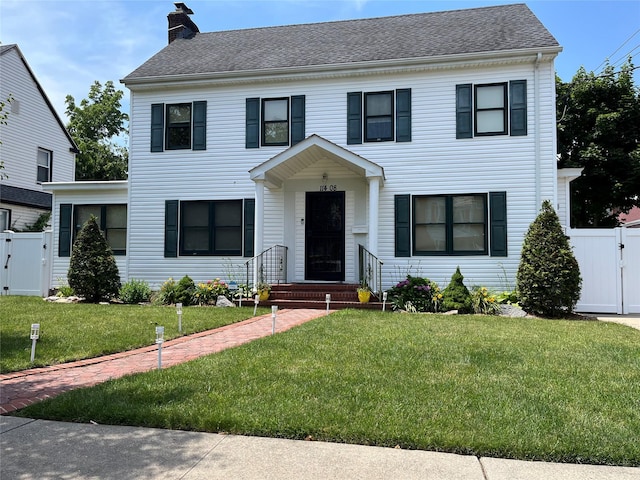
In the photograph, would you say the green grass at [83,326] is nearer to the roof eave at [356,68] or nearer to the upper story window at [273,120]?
the upper story window at [273,120]

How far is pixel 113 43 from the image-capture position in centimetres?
1074

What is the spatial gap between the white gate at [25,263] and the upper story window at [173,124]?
4272 millimetres

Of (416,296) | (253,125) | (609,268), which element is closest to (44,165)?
(253,125)

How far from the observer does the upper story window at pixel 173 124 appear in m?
12.9

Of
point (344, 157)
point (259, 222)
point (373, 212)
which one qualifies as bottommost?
point (259, 222)

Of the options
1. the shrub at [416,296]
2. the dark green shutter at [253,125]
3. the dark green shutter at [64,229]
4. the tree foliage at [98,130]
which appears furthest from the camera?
the tree foliage at [98,130]

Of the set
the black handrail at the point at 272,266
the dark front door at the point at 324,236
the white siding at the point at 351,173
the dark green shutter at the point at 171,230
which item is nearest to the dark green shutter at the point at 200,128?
the white siding at the point at 351,173

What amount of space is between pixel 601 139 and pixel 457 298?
32.8 feet

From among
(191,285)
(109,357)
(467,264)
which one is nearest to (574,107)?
(467,264)

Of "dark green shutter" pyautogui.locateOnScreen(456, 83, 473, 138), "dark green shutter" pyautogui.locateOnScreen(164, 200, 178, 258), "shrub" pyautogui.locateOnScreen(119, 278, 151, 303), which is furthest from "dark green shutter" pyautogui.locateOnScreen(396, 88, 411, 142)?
"shrub" pyautogui.locateOnScreen(119, 278, 151, 303)

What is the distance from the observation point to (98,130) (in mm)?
32094

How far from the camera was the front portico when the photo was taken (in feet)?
39.3

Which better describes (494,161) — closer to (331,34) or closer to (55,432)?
(331,34)

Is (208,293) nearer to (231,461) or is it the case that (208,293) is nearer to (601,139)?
(231,461)
